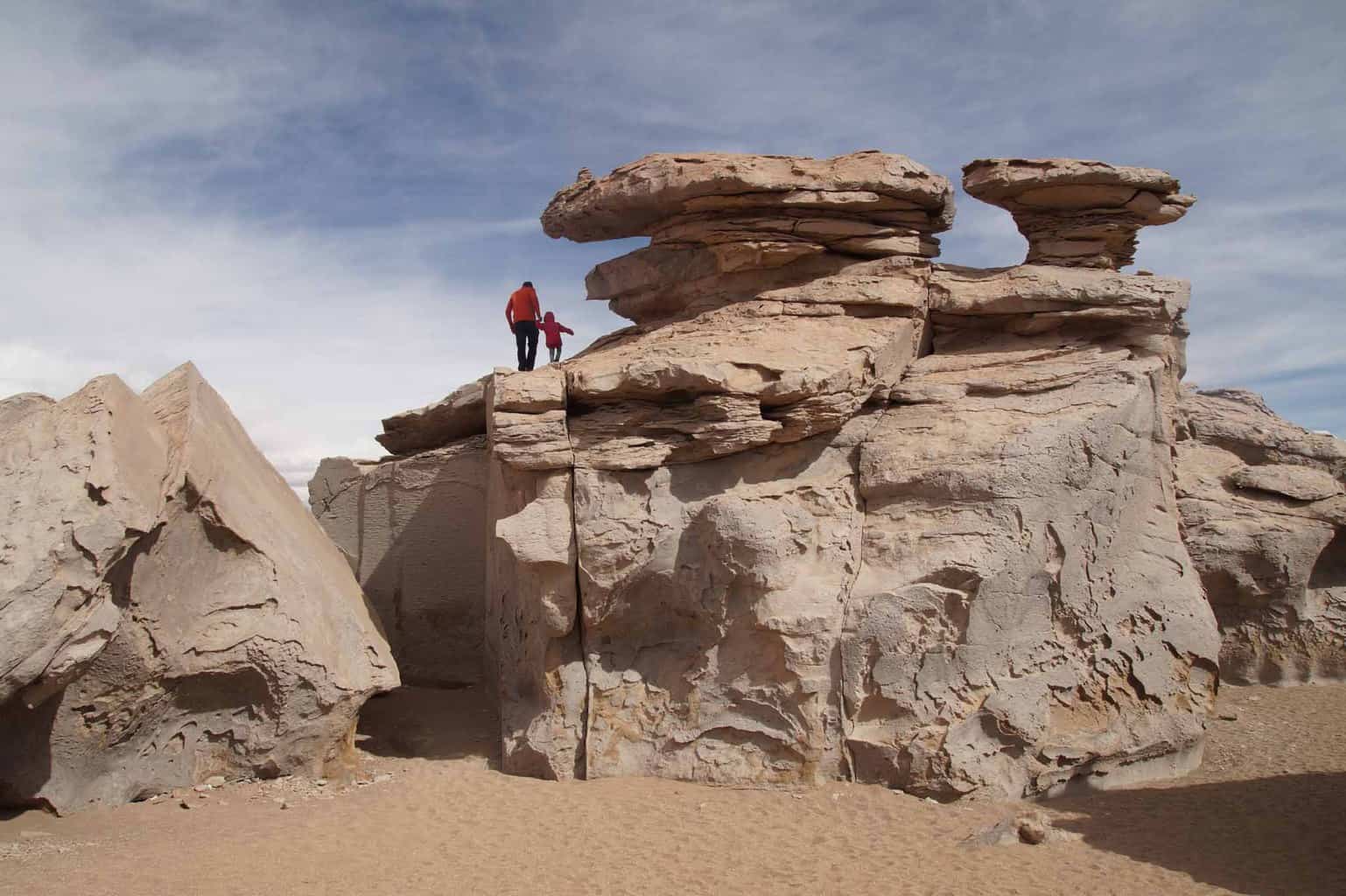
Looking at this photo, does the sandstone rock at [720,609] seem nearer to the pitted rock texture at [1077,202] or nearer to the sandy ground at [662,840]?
the sandy ground at [662,840]

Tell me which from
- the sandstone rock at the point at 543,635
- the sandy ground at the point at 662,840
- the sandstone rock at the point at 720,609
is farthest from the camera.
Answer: the sandstone rock at the point at 543,635

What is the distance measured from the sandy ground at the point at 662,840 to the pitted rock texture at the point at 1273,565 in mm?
3093

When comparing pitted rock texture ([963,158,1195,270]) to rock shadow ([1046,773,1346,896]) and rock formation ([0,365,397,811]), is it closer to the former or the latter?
rock shadow ([1046,773,1346,896])

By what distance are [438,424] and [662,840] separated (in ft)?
18.7

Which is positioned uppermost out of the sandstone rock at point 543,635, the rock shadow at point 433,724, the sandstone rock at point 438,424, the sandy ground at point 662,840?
the sandstone rock at point 438,424

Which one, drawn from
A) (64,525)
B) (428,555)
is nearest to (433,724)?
(428,555)

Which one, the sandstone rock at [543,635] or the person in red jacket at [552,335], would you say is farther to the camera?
the person in red jacket at [552,335]

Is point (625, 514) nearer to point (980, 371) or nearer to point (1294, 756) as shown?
point (980, 371)

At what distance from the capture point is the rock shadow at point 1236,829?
6.49 metres

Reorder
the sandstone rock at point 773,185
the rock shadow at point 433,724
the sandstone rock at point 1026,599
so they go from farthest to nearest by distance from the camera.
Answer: the sandstone rock at point 773,185, the rock shadow at point 433,724, the sandstone rock at point 1026,599

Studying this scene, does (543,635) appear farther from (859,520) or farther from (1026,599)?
(1026,599)

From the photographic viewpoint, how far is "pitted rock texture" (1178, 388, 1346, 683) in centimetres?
1151

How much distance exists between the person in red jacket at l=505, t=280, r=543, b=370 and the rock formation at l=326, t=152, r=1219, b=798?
4.75 ft

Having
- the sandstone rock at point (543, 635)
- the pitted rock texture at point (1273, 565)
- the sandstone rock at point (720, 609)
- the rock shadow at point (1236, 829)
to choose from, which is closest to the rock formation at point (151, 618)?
the sandstone rock at point (543, 635)
